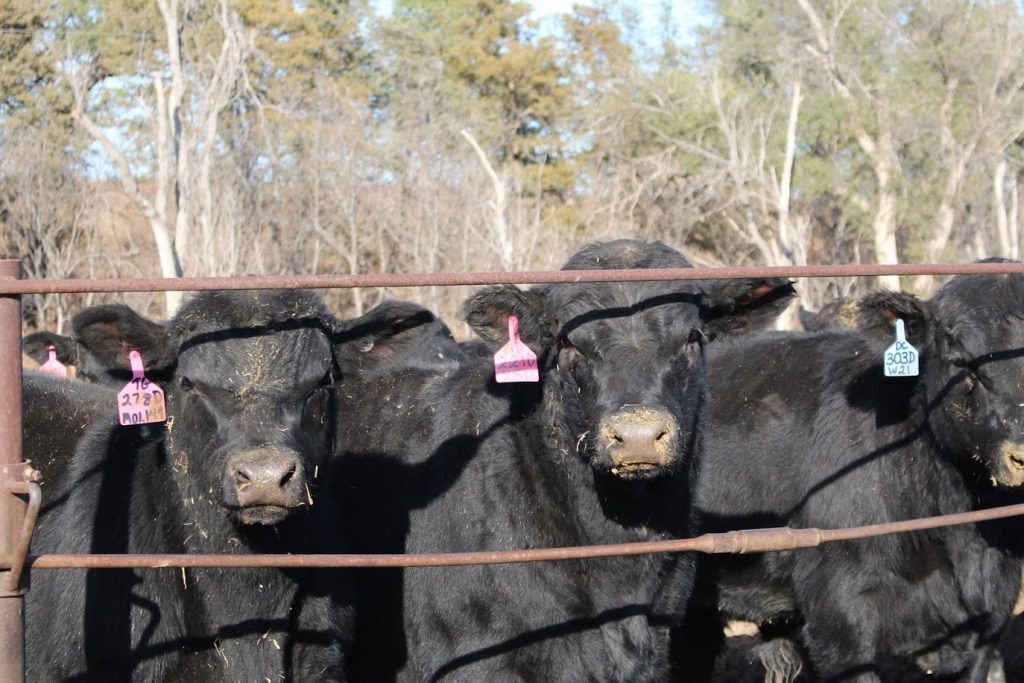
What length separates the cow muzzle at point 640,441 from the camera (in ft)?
12.2

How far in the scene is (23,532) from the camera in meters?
2.80

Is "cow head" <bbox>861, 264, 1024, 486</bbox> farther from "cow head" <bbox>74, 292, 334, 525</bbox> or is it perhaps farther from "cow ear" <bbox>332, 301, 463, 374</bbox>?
"cow head" <bbox>74, 292, 334, 525</bbox>

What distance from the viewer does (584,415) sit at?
4129 millimetres

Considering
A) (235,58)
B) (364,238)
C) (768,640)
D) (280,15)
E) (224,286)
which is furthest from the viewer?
(280,15)

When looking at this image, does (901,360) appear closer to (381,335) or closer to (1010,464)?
(1010,464)

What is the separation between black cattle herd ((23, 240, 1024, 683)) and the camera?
398 cm

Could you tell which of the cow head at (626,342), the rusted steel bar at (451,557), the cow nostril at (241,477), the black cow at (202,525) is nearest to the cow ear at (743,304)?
the cow head at (626,342)

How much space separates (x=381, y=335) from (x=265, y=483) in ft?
3.34

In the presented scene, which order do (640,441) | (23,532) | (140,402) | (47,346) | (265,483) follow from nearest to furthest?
1. (23,532)
2. (265,483)
3. (640,441)
4. (140,402)
5. (47,346)

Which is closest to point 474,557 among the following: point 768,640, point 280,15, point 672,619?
point 672,619

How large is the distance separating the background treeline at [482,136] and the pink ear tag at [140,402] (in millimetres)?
17471

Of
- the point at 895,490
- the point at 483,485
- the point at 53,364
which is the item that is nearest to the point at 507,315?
the point at 483,485

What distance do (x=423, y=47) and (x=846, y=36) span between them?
1286 centimetres

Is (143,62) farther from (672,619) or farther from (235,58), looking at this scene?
(672,619)
